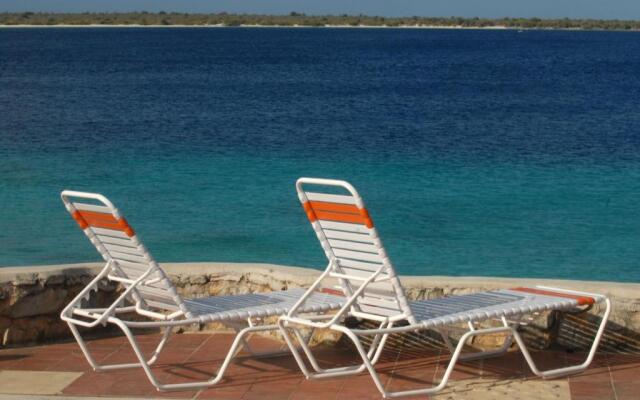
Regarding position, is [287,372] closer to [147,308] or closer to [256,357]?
[256,357]

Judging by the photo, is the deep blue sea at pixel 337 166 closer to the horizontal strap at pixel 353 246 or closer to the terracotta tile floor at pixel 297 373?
the terracotta tile floor at pixel 297 373

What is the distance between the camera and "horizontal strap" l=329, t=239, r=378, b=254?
481cm

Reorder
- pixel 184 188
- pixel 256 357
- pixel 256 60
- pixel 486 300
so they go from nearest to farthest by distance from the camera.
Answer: pixel 486 300 → pixel 256 357 → pixel 184 188 → pixel 256 60

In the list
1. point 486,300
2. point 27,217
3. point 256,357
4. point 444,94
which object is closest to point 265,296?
point 256,357

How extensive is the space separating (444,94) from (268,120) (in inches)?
520

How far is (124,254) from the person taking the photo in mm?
5145

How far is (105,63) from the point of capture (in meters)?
63.8

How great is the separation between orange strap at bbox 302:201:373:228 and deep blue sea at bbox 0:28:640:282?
8625 millimetres

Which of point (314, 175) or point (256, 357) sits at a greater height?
point (256, 357)

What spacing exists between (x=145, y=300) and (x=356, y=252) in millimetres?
1124

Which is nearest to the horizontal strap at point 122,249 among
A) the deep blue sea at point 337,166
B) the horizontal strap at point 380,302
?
the horizontal strap at point 380,302

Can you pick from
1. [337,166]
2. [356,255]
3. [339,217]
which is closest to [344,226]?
[339,217]

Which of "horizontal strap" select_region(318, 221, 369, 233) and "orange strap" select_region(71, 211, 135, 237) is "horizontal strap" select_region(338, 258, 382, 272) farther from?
"orange strap" select_region(71, 211, 135, 237)

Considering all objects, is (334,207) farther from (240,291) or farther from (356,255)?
(240,291)
